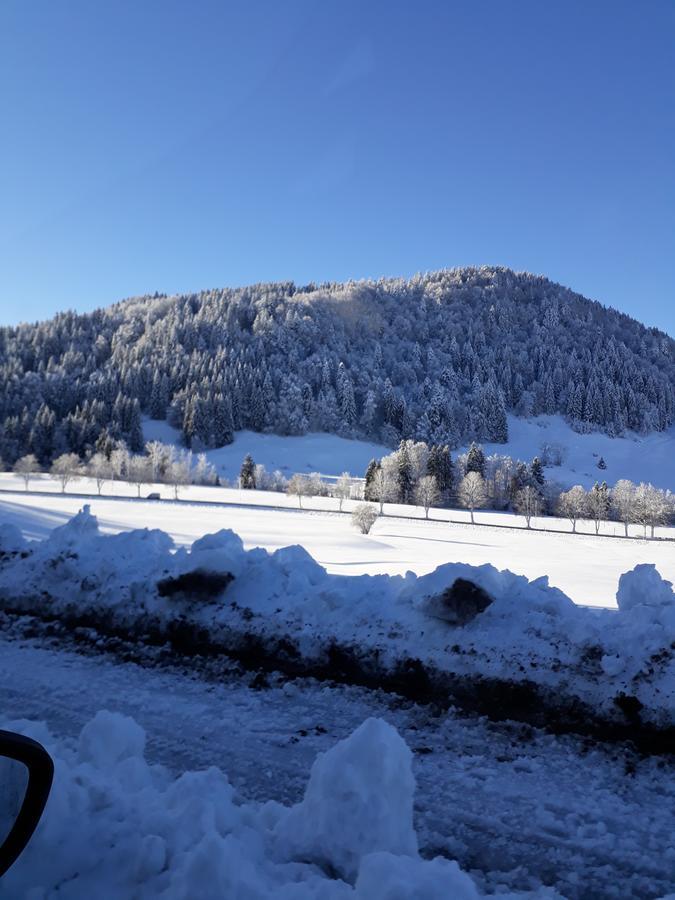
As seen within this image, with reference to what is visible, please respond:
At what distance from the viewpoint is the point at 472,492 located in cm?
7075

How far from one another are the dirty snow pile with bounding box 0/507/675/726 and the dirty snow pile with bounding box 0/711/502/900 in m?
2.21

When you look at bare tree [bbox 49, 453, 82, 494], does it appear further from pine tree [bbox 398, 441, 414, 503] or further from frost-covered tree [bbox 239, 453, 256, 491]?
pine tree [bbox 398, 441, 414, 503]

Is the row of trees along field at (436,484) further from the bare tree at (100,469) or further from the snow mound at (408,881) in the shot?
the snow mound at (408,881)

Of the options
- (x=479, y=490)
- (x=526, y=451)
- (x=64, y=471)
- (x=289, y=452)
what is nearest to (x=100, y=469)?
(x=64, y=471)

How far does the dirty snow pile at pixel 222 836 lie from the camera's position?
2084 millimetres

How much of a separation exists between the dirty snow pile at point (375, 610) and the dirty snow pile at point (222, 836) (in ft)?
7.24

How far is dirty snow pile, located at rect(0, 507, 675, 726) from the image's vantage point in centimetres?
439

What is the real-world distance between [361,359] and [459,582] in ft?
624

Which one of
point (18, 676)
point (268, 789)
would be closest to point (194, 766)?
point (268, 789)

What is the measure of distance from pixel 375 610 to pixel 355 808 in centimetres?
293

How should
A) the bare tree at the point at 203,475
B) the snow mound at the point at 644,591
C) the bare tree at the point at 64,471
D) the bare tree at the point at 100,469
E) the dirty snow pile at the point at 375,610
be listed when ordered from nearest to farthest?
the dirty snow pile at the point at 375,610
the snow mound at the point at 644,591
the bare tree at the point at 64,471
the bare tree at the point at 100,469
the bare tree at the point at 203,475

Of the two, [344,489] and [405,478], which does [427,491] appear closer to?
[405,478]

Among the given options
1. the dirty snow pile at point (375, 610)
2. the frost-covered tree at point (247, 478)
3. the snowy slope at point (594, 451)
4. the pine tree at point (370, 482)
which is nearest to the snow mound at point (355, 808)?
the dirty snow pile at point (375, 610)

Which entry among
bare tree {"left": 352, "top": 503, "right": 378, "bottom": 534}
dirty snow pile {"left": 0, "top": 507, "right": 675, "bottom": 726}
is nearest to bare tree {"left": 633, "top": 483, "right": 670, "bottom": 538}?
bare tree {"left": 352, "top": 503, "right": 378, "bottom": 534}
